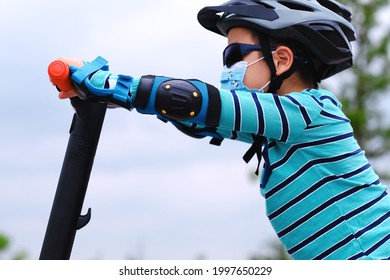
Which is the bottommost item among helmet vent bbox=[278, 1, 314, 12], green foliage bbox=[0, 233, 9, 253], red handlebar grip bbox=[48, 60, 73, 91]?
green foliage bbox=[0, 233, 9, 253]

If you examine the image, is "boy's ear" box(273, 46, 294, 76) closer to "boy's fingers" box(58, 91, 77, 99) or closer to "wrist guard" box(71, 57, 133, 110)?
"wrist guard" box(71, 57, 133, 110)

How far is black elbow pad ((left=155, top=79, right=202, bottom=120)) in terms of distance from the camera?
2.71 meters

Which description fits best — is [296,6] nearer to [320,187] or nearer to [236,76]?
[236,76]

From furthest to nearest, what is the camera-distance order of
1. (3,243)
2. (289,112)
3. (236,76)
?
(3,243), (236,76), (289,112)

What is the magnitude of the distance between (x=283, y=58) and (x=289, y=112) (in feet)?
1.57

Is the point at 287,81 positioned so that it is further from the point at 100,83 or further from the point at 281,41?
the point at 100,83

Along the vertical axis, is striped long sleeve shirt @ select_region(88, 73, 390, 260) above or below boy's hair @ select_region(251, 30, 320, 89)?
below

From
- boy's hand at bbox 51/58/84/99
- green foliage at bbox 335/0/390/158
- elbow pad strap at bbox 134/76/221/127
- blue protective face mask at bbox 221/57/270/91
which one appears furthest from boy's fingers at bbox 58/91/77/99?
green foliage at bbox 335/0/390/158

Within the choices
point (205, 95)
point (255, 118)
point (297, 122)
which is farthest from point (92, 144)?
point (297, 122)

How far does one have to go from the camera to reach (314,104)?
3.03m

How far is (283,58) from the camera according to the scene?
331cm

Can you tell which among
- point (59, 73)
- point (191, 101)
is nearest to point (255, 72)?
point (191, 101)

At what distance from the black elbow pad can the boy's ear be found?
70cm

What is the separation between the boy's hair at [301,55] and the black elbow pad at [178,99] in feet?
2.36
